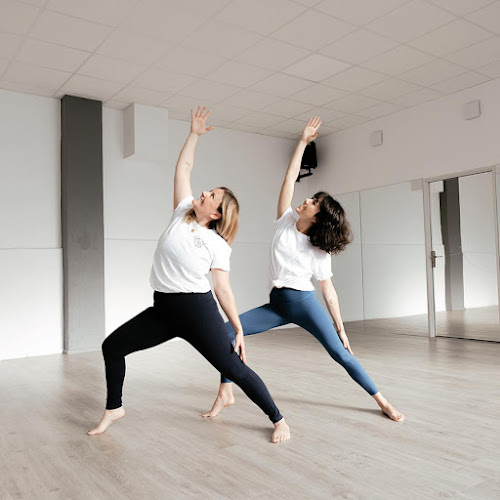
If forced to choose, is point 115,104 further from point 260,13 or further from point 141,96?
point 260,13

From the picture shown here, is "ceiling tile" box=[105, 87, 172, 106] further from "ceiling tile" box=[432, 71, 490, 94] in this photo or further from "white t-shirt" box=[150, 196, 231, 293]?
"white t-shirt" box=[150, 196, 231, 293]

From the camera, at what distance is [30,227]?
5566 millimetres

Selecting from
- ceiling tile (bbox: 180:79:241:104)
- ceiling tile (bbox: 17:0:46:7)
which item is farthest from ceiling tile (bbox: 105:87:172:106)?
ceiling tile (bbox: 17:0:46:7)

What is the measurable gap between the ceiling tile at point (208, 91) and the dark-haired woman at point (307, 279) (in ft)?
9.42

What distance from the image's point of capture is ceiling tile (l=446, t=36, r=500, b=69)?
15.3 feet

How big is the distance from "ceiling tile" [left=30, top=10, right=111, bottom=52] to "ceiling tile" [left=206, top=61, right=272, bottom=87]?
3.98ft

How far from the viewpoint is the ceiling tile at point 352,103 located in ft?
19.8

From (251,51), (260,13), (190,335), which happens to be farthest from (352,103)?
(190,335)

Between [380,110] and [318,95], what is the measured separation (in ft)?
3.29

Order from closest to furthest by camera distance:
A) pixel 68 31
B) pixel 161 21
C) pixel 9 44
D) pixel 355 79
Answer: pixel 161 21 → pixel 68 31 → pixel 9 44 → pixel 355 79

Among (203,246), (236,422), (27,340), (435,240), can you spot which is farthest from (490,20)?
(27,340)

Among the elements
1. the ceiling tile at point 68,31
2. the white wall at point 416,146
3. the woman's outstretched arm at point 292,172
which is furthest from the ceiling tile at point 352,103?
the woman's outstretched arm at point 292,172

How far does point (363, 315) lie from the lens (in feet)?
22.7

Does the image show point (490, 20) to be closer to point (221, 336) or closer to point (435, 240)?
point (435, 240)
